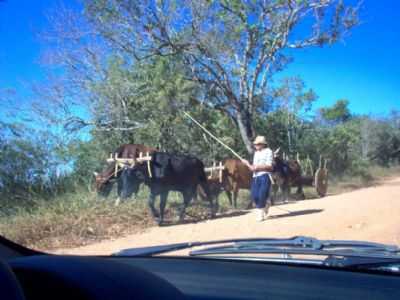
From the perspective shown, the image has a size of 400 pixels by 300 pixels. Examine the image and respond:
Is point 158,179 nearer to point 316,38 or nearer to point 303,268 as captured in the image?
point 303,268

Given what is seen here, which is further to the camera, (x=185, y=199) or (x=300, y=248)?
(x=185, y=199)

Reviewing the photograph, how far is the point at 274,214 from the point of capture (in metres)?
10.7

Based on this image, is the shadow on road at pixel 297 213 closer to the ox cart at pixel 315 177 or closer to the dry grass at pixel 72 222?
the dry grass at pixel 72 222

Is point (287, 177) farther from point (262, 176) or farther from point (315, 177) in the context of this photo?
point (262, 176)

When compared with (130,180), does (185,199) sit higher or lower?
lower

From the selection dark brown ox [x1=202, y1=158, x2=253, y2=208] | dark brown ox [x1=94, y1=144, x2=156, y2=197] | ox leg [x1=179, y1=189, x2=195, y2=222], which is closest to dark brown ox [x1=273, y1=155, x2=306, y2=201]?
dark brown ox [x1=202, y1=158, x2=253, y2=208]

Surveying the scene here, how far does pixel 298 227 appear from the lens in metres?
8.59

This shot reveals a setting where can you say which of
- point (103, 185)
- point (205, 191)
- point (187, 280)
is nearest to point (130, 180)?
point (103, 185)

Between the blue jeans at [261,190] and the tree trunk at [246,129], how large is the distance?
6100mm

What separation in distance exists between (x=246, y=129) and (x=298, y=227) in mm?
7699

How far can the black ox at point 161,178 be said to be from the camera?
33.1ft

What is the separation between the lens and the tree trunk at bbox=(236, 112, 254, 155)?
1570cm

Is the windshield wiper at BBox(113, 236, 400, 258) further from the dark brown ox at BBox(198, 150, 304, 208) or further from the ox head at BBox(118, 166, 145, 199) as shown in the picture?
the dark brown ox at BBox(198, 150, 304, 208)

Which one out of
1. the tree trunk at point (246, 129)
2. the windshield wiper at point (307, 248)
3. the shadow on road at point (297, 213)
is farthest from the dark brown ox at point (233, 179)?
the windshield wiper at point (307, 248)
